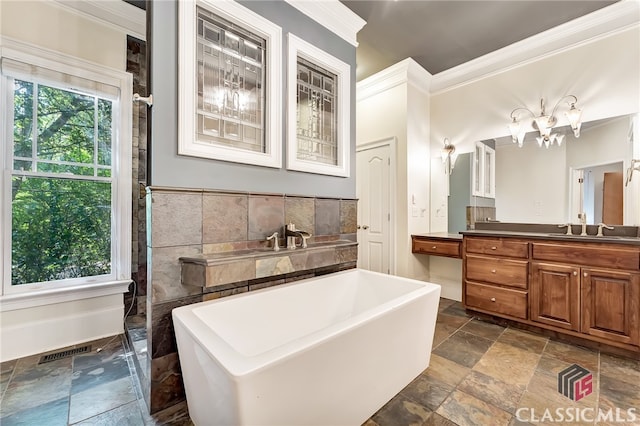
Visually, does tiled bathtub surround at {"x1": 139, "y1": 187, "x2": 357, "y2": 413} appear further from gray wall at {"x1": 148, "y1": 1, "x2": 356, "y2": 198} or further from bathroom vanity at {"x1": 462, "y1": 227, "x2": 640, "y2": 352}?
bathroom vanity at {"x1": 462, "y1": 227, "x2": 640, "y2": 352}

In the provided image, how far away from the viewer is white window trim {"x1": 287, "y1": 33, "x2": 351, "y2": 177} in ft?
6.93

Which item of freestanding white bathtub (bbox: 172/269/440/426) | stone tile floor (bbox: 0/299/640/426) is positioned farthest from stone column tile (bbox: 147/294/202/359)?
stone tile floor (bbox: 0/299/640/426)

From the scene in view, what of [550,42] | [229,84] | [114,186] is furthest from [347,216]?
[550,42]

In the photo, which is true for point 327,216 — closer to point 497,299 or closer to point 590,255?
point 497,299

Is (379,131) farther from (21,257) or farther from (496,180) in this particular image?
(21,257)

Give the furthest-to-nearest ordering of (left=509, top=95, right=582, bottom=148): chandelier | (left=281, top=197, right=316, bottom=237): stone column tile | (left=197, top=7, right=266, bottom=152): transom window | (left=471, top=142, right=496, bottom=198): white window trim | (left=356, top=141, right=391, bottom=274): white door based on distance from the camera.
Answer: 1. (left=356, top=141, right=391, bottom=274): white door
2. (left=471, top=142, right=496, bottom=198): white window trim
3. (left=509, top=95, right=582, bottom=148): chandelier
4. (left=281, top=197, right=316, bottom=237): stone column tile
5. (left=197, top=7, right=266, bottom=152): transom window

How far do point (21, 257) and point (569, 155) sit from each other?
16.0ft

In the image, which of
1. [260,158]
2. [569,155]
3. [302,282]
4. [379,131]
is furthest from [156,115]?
[569,155]

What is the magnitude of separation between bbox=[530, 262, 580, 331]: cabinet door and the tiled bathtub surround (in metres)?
1.89

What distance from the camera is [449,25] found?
257 centimetres

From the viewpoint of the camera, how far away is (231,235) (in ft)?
5.81

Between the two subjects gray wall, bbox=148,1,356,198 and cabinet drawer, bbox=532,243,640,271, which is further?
cabinet drawer, bbox=532,243,640,271

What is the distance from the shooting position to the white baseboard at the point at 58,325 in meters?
1.98

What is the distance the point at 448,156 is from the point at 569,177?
1.22 m
